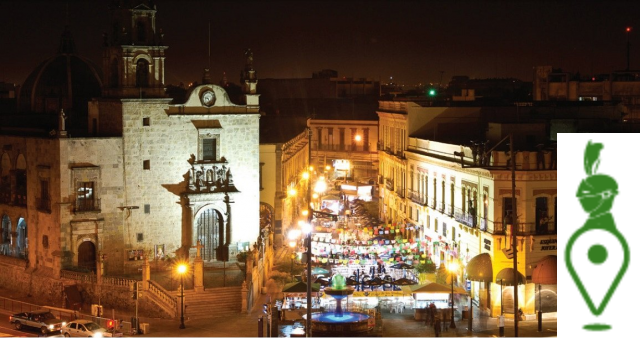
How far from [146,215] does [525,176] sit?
19037 millimetres

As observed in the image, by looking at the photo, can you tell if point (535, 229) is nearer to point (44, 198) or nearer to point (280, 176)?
point (280, 176)

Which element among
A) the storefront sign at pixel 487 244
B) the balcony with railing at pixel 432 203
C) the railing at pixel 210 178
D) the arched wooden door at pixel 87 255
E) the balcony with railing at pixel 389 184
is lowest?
the arched wooden door at pixel 87 255

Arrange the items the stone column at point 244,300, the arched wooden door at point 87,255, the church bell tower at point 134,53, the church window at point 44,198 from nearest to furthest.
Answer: the stone column at point 244,300
the church window at point 44,198
the arched wooden door at point 87,255
the church bell tower at point 134,53

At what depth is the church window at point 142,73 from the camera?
51.0m

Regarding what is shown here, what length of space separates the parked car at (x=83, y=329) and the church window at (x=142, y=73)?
15660 millimetres

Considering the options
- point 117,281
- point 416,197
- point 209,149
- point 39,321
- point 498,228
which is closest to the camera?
point 39,321

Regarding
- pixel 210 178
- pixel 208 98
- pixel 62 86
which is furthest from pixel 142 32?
pixel 62 86

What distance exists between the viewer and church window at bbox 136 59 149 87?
51.0m

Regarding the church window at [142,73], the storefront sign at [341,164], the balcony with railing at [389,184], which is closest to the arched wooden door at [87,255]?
the church window at [142,73]

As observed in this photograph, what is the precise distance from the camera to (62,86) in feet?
192

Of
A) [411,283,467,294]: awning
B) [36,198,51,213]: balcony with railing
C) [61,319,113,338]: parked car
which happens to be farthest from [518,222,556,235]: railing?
[36,198,51,213]: balcony with railing

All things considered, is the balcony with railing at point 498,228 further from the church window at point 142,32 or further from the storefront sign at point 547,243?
the church window at point 142,32

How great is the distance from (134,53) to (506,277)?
21609mm

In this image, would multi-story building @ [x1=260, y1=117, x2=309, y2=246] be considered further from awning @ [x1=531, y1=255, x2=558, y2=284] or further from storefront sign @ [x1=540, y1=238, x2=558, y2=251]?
awning @ [x1=531, y1=255, x2=558, y2=284]
